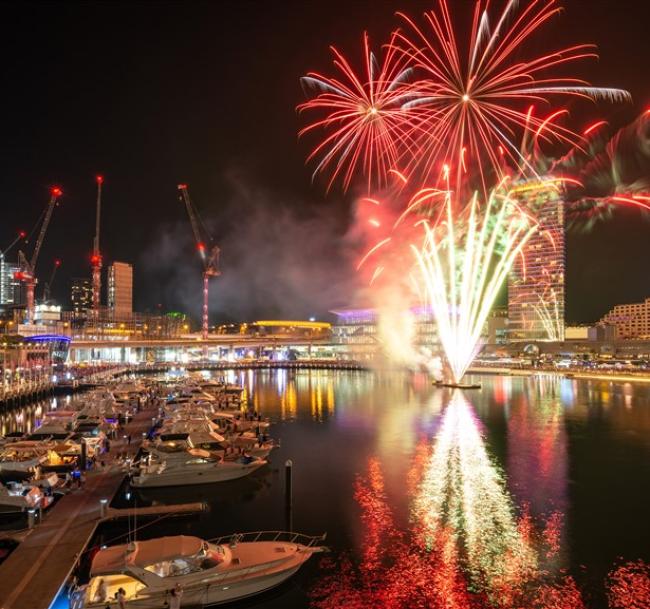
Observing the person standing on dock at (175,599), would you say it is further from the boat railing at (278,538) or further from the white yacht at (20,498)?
the white yacht at (20,498)

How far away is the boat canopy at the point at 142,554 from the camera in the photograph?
15.8 meters

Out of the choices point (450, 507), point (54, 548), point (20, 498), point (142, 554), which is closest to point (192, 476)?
point (20, 498)

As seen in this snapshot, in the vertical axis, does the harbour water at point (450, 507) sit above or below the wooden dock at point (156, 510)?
below

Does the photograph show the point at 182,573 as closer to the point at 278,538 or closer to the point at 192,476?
the point at 278,538

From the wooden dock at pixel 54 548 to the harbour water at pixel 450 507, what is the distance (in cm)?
116

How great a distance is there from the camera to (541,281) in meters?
187

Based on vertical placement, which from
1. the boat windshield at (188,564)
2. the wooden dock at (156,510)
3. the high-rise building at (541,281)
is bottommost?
the wooden dock at (156,510)

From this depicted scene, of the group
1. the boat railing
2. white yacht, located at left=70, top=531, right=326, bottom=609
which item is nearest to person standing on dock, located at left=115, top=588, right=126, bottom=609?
white yacht, located at left=70, top=531, right=326, bottom=609

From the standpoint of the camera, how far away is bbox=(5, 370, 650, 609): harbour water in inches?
717

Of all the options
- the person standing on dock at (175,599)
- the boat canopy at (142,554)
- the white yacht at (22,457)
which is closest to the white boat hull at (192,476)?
the white yacht at (22,457)

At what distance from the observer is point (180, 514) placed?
2445cm

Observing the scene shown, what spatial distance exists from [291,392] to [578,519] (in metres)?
56.6

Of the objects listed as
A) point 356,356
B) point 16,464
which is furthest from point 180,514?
point 356,356

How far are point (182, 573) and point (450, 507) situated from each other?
14.2 meters
